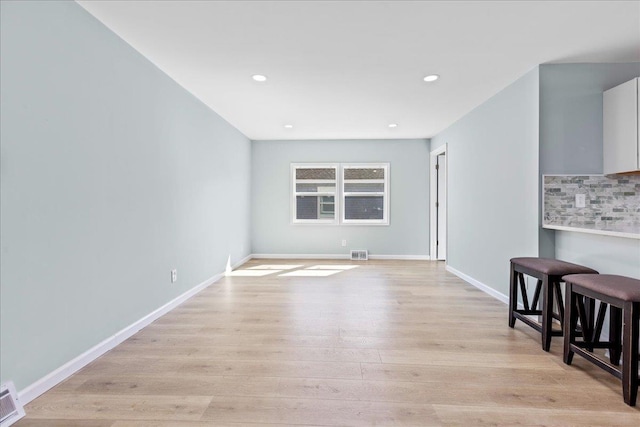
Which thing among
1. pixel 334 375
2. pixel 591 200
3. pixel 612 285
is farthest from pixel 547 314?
pixel 334 375

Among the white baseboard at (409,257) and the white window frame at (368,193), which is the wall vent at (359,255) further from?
the white window frame at (368,193)

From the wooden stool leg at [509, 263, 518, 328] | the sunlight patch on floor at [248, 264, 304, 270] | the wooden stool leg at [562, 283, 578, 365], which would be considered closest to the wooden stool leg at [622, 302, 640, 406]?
the wooden stool leg at [562, 283, 578, 365]

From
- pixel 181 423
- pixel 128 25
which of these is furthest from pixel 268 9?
pixel 181 423

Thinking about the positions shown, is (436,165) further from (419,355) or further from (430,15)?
(419,355)

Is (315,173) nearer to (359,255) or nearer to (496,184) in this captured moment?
(359,255)

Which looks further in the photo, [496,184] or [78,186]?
[496,184]

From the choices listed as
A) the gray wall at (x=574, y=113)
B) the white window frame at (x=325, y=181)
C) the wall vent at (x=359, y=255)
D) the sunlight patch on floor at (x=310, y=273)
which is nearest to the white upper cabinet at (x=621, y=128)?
the gray wall at (x=574, y=113)

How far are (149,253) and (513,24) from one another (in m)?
3.52

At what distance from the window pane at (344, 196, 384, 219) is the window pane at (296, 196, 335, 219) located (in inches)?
13.2

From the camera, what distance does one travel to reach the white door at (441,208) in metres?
6.01

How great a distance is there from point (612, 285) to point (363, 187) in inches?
184

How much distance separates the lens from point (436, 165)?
6004mm

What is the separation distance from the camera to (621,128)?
2.69 metres

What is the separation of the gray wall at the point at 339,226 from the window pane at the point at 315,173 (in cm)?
20
